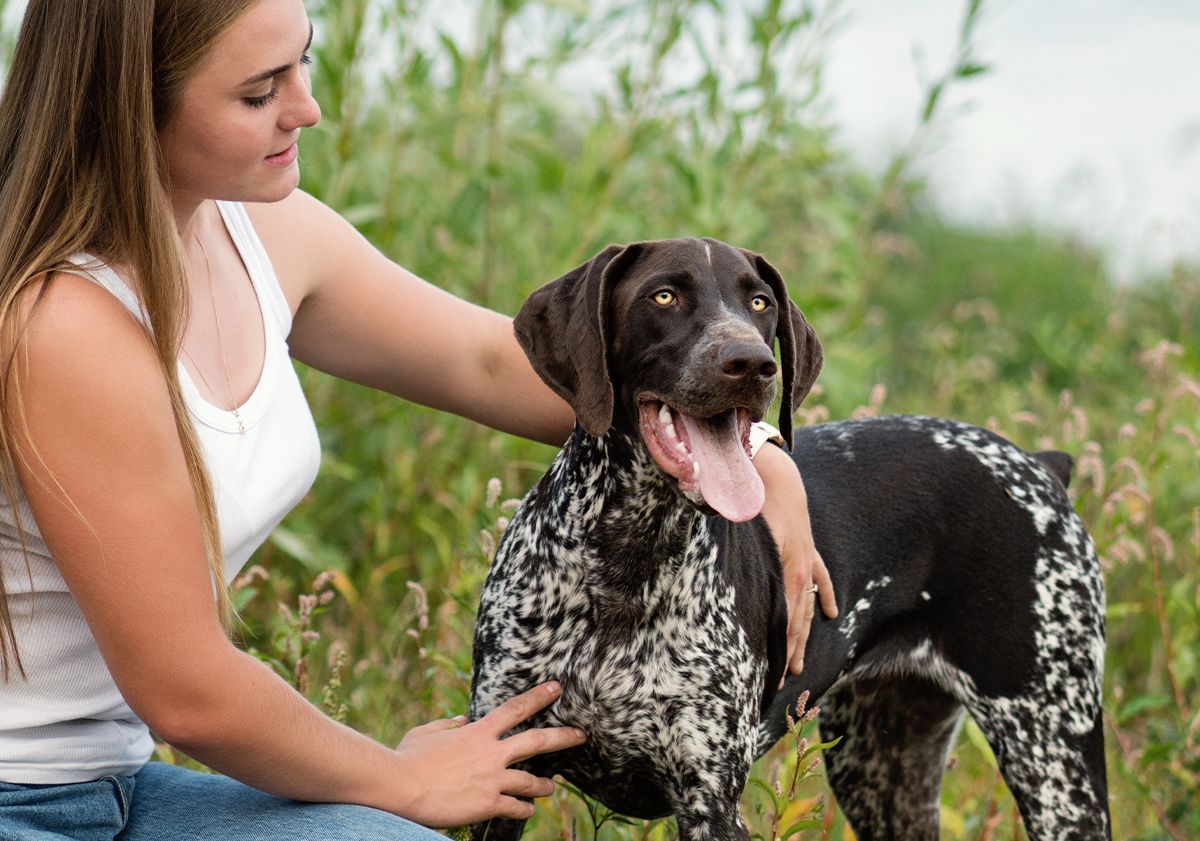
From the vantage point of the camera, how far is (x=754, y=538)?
2.98 m

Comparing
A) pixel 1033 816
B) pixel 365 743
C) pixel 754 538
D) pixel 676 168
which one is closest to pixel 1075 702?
pixel 1033 816

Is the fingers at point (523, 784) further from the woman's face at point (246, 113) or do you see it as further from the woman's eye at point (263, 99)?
the woman's eye at point (263, 99)

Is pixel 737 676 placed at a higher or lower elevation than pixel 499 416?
lower

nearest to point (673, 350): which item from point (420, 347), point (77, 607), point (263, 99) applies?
point (420, 347)

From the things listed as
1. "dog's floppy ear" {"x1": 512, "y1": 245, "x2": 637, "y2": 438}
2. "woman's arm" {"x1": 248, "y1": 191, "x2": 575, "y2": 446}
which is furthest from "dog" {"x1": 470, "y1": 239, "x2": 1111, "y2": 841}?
"woman's arm" {"x1": 248, "y1": 191, "x2": 575, "y2": 446}

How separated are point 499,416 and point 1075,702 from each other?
4.56 ft

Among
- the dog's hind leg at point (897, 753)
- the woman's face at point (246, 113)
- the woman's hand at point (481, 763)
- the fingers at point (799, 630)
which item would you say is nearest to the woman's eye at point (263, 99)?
the woman's face at point (246, 113)

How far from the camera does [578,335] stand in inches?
102

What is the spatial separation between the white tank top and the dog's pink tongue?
741mm

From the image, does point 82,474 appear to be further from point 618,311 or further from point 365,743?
point 618,311

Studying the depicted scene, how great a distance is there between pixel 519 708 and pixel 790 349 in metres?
0.85

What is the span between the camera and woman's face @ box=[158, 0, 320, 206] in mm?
2299

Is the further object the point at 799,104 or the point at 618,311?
the point at 799,104

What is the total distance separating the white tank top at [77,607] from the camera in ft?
7.73
